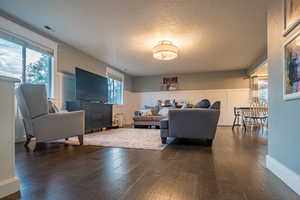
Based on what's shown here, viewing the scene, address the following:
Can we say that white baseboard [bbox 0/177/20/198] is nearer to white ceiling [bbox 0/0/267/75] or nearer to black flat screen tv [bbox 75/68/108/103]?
white ceiling [bbox 0/0/267/75]

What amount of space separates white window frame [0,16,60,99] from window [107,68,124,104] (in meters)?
2.39

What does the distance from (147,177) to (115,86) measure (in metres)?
5.53

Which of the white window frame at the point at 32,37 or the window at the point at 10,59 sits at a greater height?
the white window frame at the point at 32,37

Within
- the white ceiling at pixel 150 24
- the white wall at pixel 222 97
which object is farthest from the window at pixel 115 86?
the white wall at pixel 222 97

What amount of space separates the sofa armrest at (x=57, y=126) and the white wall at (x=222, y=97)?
17.1 feet

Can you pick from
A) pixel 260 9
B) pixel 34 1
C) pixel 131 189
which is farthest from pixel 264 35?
pixel 34 1

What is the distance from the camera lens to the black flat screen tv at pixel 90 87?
4196 millimetres

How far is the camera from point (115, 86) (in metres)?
6.77

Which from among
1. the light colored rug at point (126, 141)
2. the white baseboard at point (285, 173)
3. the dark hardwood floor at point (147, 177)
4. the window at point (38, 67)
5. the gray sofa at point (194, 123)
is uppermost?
the window at point (38, 67)

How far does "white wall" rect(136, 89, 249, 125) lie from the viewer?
691 cm

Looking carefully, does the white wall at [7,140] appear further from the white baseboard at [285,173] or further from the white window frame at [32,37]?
the white window frame at [32,37]

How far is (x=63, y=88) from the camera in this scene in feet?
13.9

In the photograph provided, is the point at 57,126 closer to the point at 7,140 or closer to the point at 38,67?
the point at 7,140

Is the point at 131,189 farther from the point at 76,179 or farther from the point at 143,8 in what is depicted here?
the point at 143,8
